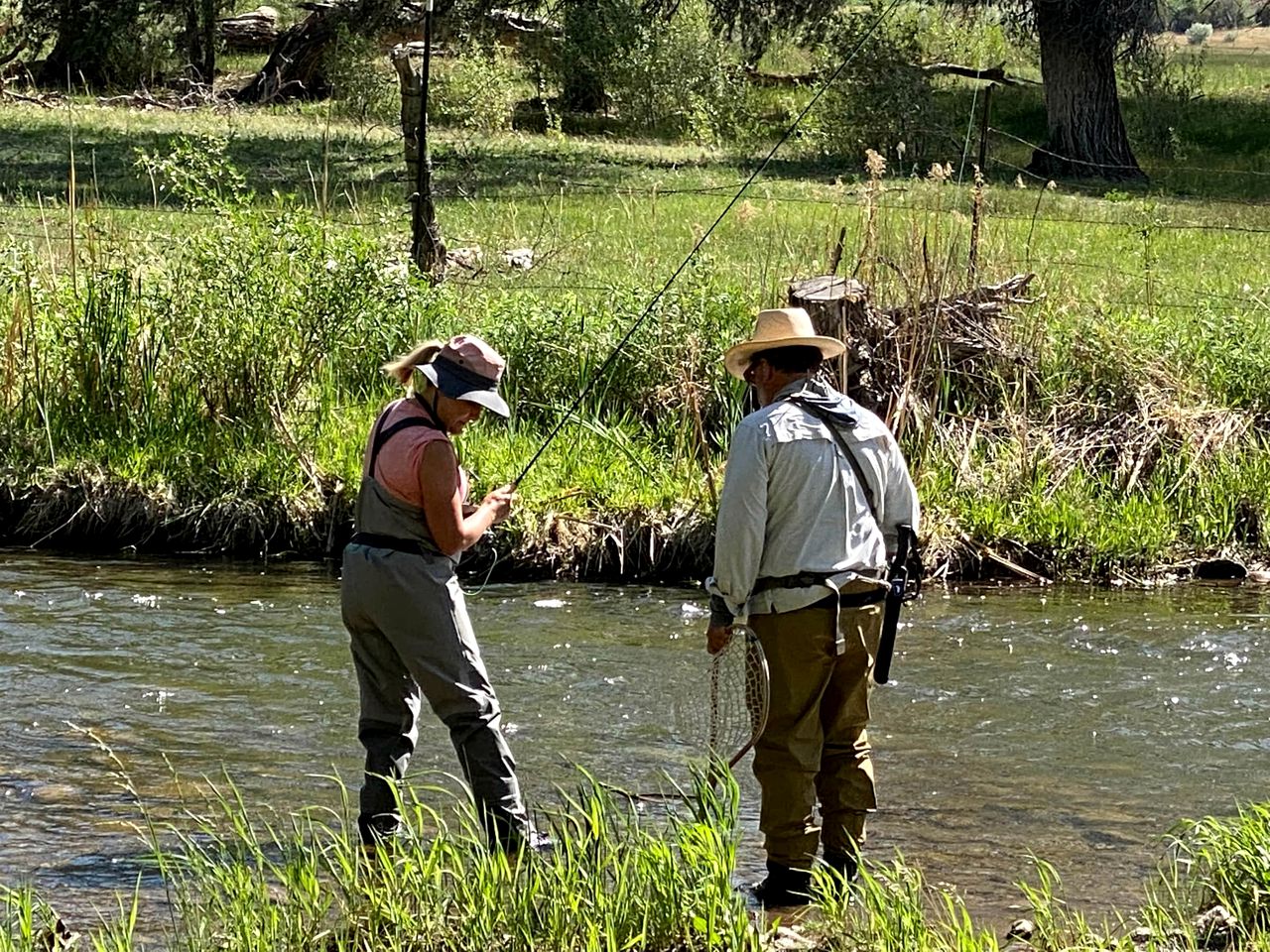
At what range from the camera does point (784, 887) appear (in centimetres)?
539

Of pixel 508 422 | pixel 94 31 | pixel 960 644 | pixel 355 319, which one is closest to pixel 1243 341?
pixel 960 644

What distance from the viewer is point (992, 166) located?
2705cm

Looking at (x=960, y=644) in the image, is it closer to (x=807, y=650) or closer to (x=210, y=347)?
(x=807, y=650)

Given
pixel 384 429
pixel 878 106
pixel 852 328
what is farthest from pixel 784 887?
pixel 878 106

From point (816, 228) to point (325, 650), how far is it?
1001 centimetres

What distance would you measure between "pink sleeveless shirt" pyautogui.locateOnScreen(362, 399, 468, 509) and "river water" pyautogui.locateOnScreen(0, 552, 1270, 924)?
899 mm

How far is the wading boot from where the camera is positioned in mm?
5383

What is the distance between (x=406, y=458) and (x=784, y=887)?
1704 millimetres

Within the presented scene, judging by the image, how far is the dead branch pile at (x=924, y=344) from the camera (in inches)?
420

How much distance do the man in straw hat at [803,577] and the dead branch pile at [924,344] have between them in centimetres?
486

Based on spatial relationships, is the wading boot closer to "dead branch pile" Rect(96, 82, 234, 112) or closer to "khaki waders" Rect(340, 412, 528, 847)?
"khaki waders" Rect(340, 412, 528, 847)

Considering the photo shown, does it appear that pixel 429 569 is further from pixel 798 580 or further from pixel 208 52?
pixel 208 52

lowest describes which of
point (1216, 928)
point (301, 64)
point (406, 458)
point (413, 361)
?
point (1216, 928)

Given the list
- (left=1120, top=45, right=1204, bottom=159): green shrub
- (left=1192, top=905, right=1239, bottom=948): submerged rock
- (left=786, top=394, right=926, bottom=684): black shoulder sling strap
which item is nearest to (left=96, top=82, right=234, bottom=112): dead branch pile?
(left=1120, top=45, right=1204, bottom=159): green shrub
